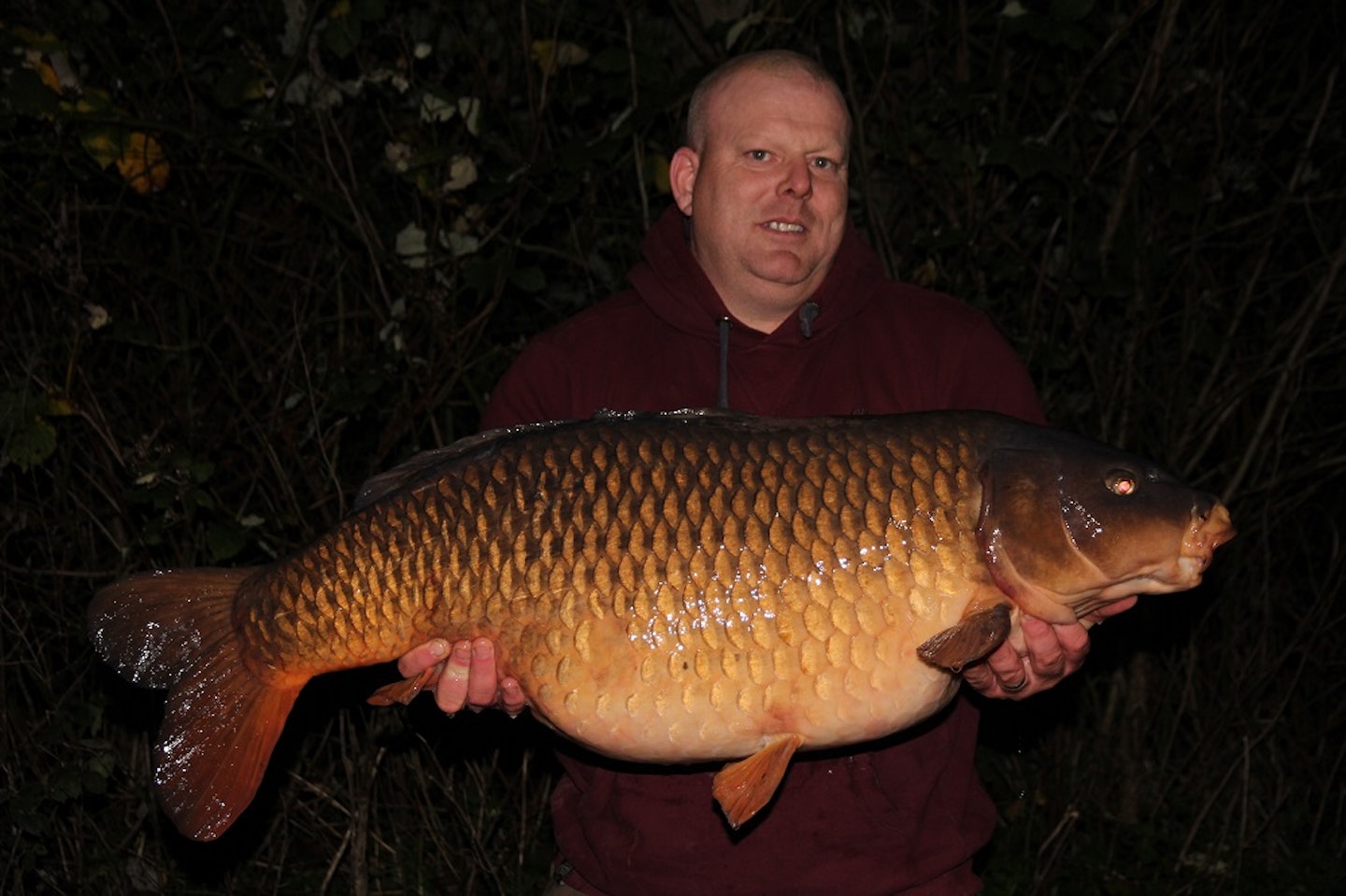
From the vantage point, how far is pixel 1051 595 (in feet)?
Answer: 5.85

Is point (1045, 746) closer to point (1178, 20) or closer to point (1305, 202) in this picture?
point (1305, 202)

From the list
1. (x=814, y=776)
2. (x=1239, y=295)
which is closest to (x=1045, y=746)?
(x=1239, y=295)

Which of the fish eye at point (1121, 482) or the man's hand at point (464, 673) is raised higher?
the fish eye at point (1121, 482)

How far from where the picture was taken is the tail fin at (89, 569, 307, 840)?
6.11 feet

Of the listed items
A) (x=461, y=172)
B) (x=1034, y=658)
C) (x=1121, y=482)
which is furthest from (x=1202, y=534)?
(x=461, y=172)

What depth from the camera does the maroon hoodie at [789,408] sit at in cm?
191

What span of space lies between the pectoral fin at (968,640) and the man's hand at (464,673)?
532 mm

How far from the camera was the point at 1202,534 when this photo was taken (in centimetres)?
175

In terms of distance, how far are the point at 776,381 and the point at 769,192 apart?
30cm

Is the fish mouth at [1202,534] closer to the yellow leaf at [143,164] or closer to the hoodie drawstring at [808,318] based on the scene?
the hoodie drawstring at [808,318]

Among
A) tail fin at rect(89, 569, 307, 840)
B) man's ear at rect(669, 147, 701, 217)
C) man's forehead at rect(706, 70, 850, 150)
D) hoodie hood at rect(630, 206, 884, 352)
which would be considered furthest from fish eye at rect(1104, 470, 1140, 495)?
tail fin at rect(89, 569, 307, 840)

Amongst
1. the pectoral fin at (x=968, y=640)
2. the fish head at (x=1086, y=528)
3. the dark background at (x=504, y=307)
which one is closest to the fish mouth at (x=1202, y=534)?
the fish head at (x=1086, y=528)

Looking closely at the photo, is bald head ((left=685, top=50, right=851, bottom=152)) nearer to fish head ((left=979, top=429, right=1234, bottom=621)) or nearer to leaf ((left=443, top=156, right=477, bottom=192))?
fish head ((left=979, top=429, right=1234, bottom=621))

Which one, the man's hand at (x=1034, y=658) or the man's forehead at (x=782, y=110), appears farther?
the man's forehead at (x=782, y=110)
